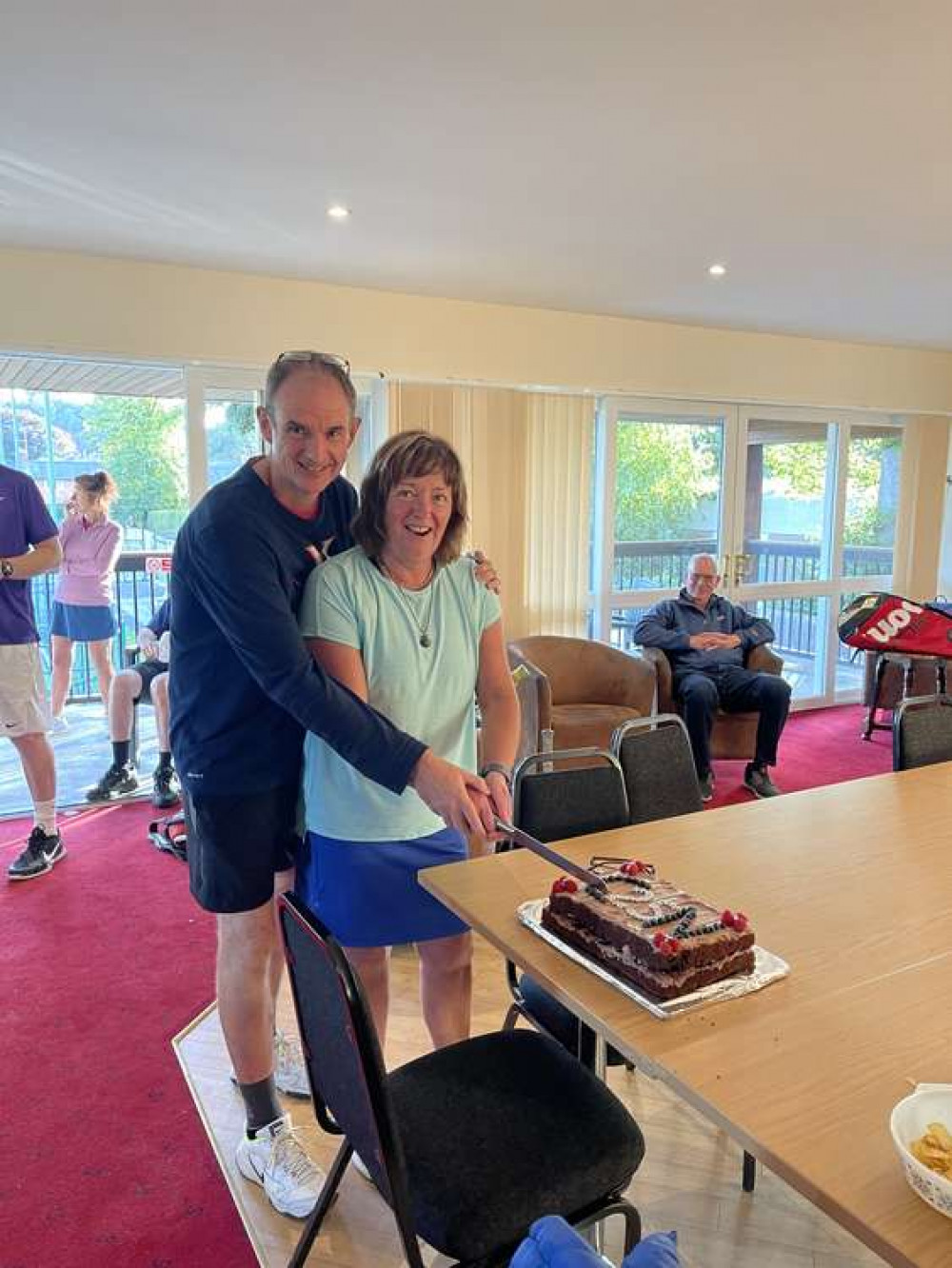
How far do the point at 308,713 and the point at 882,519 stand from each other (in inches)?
232

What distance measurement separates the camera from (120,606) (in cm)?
610

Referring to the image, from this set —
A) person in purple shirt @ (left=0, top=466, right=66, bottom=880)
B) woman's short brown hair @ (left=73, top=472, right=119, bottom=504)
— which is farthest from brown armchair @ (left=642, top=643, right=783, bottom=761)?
woman's short brown hair @ (left=73, top=472, right=119, bottom=504)

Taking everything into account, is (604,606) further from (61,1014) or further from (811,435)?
(61,1014)

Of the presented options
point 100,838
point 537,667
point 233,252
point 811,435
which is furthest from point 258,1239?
point 811,435

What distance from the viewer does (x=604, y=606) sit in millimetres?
5453

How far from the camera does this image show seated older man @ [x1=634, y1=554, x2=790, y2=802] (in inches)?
180

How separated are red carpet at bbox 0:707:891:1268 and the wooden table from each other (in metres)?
0.94

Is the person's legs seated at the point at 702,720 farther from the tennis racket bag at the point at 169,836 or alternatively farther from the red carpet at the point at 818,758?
the tennis racket bag at the point at 169,836

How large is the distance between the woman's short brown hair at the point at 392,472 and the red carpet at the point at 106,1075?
4.52 feet

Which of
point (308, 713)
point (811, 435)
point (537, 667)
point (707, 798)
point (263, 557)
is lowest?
point (707, 798)

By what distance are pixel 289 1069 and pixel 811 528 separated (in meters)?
5.11

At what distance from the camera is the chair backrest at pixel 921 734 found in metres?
2.65

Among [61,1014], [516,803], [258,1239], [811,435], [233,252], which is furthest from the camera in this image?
[811,435]

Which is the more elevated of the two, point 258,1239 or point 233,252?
point 233,252
